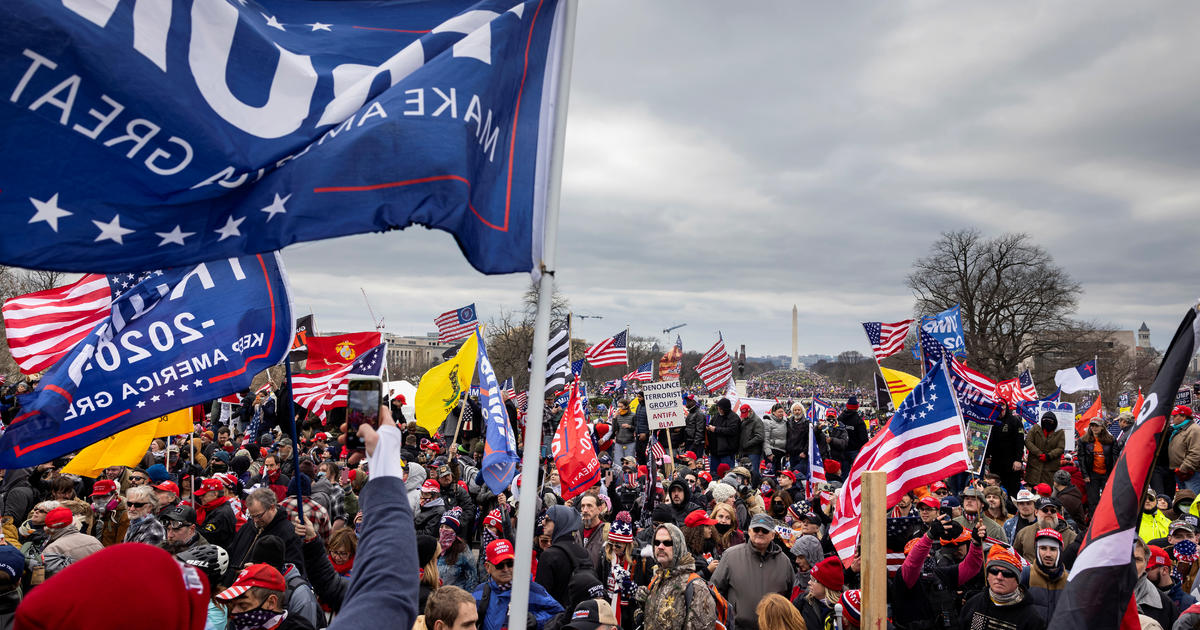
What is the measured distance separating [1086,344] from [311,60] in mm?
52528

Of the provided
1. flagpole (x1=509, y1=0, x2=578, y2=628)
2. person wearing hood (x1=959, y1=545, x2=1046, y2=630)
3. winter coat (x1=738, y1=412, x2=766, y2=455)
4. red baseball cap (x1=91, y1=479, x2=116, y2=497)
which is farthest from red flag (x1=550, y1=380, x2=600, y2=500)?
winter coat (x1=738, y1=412, x2=766, y2=455)

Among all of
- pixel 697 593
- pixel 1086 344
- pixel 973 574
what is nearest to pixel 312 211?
pixel 697 593

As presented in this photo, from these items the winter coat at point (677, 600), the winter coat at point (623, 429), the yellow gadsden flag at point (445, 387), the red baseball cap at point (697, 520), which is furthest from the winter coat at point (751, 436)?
the winter coat at point (677, 600)

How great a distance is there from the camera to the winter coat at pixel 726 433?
16.5m

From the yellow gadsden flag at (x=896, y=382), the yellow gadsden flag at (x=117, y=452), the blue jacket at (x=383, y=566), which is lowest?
the yellow gadsden flag at (x=117, y=452)

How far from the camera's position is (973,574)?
6.52 m

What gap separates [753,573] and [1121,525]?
4.28 m

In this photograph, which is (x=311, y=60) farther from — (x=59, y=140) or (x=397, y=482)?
(x=397, y=482)

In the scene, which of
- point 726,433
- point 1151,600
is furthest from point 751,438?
point 1151,600

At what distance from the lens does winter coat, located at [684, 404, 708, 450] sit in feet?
59.4

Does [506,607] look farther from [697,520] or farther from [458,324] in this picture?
[458,324]

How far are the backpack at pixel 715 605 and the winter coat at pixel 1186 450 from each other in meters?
9.48

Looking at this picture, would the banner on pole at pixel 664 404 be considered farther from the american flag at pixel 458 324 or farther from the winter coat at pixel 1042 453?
the american flag at pixel 458 324

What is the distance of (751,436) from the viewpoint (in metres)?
16.5
